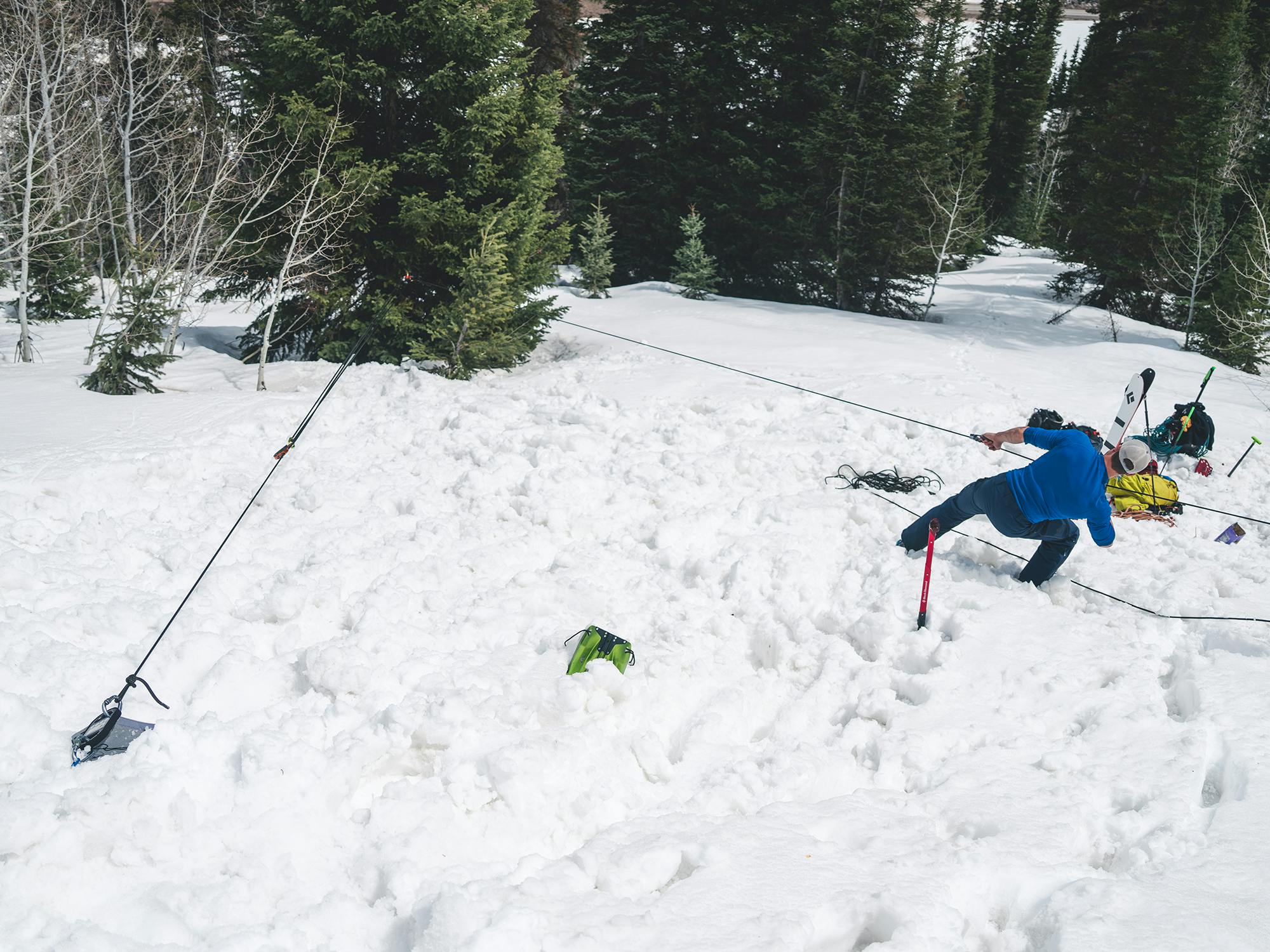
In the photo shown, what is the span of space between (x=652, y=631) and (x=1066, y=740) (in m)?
2.43

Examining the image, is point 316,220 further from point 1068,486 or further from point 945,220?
point 945,220

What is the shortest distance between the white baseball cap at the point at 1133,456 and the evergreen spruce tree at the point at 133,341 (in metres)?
10.1

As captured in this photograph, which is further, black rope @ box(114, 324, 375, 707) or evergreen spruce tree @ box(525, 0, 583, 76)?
evergreen spruce tree @ box(525, 0, 583, 76)

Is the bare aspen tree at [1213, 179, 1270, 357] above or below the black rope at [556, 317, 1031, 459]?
above

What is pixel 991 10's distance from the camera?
46.7 metres

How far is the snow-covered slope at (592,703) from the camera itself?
2990 millimetres

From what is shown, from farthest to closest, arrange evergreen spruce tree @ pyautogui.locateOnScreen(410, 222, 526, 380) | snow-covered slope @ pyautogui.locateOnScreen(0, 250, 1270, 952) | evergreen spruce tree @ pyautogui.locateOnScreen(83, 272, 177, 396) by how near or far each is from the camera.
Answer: evergreen spruce tree @ pyautogui.locateOnScreen(410, 222, 526, 380) < evergreen spruce tree @ pyautogui.locateOnScreen(83, 272, 177, 396) < snow-covered slope @ pyautogui.locateOnScreen(0, 250, 1270, 952)

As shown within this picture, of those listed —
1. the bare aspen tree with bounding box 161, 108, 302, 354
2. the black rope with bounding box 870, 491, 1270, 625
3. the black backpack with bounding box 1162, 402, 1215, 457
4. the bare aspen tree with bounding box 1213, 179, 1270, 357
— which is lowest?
the black rope with bounding box 870, 491, 1270, 625

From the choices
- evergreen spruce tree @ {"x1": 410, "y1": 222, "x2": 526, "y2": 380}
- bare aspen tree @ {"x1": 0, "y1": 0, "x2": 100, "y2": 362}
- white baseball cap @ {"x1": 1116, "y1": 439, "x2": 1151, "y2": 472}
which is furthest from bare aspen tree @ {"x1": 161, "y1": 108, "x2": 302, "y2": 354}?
white baseball cap @ {"x1": 1116, "y1": 439, "x2": 1151, "y2": 472}

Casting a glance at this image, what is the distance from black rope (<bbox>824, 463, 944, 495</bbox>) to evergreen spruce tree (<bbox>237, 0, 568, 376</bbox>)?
5640 mm

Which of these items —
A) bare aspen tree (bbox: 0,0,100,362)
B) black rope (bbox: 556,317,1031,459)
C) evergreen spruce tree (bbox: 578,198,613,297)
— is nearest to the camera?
black rope (bbox: 556,317,1031,459)

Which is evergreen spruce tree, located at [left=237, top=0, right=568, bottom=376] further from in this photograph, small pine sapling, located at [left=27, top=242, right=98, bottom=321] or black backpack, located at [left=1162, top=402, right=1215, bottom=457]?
small pine sapling, located at [left=27, top=242, right=98, bottom=321]

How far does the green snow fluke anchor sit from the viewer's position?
451 cm

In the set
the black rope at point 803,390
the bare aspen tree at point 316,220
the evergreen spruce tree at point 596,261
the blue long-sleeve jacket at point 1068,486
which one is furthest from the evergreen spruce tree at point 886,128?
the blue long-sleeve jacket at point 1068,486
